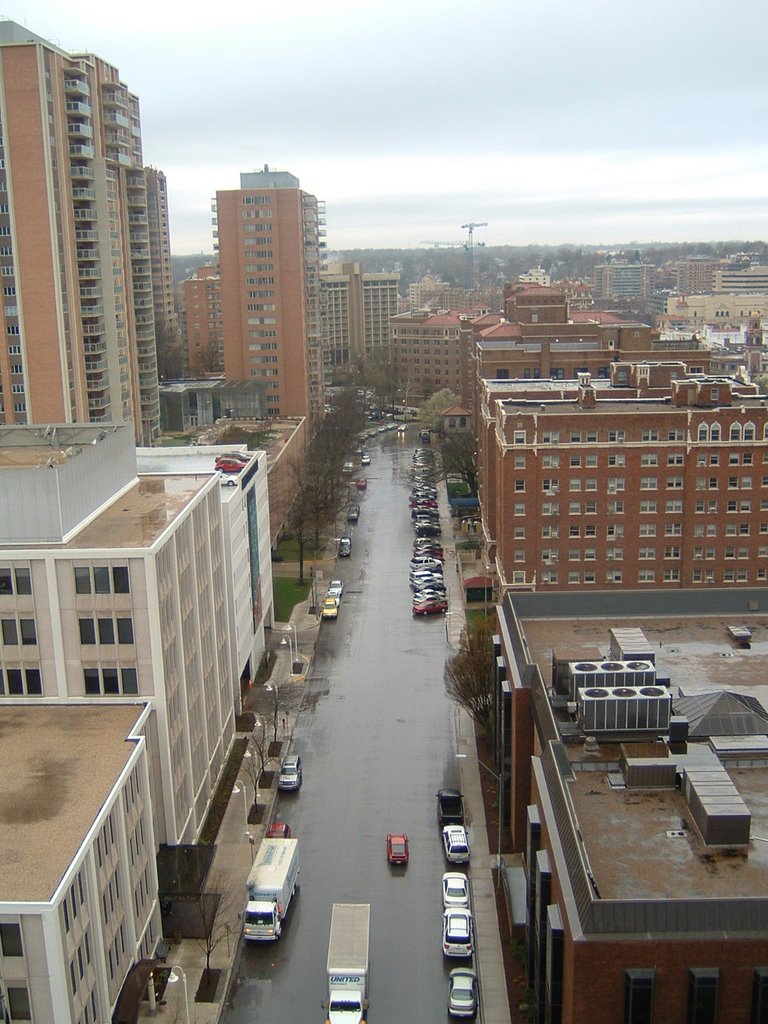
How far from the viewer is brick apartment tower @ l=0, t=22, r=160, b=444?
228 feet

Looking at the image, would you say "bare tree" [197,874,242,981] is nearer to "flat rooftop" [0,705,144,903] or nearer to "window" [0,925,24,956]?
"flat rooftop" [0,705,144,903]

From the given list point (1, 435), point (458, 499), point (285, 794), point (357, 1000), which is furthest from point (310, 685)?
point (458, 499)

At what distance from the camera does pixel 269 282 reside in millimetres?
115250

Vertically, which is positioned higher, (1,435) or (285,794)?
(1,435)

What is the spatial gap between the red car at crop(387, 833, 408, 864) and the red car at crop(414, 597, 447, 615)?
28891 mm

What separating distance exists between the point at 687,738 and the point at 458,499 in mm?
65321

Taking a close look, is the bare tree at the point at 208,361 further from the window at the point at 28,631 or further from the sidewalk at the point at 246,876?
the window at the point at 28,631

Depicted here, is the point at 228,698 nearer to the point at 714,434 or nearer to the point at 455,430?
→ the point at 714,434

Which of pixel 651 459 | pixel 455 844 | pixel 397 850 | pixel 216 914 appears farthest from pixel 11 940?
pixel 651 459

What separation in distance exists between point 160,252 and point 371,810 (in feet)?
445

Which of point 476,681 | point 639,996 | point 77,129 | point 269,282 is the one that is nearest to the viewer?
point 639,996

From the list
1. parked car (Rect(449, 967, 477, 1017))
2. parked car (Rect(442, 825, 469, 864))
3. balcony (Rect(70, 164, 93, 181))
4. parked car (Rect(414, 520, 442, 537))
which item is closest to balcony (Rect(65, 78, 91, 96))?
balcony (Rect(70, 164, 93, 181))

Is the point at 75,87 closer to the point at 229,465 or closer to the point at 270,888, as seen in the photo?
the point at 229,465

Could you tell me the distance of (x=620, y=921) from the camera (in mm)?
24000
